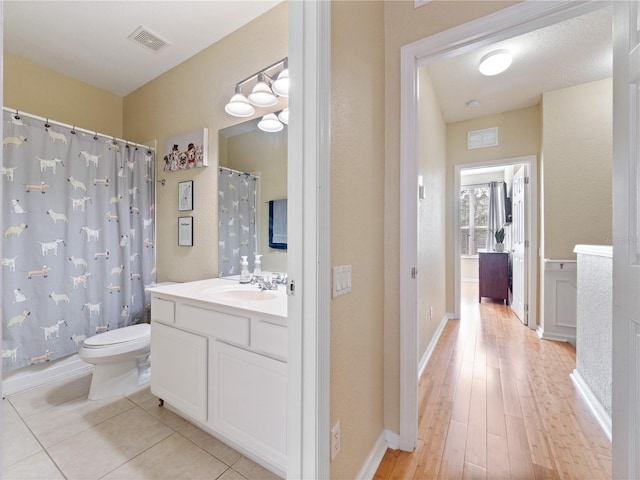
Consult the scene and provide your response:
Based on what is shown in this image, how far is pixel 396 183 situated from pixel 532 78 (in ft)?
7.96

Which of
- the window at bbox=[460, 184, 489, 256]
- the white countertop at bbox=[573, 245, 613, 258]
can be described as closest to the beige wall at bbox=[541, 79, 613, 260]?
the white countertop at bbox=[573, 245, 613, 258]

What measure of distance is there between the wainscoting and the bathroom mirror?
2840 millimetres

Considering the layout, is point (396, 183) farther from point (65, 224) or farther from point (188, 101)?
point (65, 224)

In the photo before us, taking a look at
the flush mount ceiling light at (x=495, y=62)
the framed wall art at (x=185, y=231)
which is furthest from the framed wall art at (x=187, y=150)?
the flush mount ceiling light at (x=495, y=62)

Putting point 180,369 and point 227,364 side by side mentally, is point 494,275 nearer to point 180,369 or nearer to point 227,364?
point 227,364

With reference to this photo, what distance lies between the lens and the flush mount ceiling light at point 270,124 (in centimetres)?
211

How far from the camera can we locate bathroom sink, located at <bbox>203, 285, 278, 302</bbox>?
1885 mm

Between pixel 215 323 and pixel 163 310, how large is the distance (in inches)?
19.5

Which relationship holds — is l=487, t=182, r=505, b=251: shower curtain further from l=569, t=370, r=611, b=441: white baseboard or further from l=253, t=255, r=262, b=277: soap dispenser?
l=253, t=255, r=262, b=277: soap dispenser

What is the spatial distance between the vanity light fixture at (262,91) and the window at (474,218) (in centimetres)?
569

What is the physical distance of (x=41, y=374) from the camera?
2303 mm

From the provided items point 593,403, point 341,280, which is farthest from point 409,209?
point 593,403

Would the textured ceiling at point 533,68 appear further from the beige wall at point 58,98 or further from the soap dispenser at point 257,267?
the beige wall at point 58,98

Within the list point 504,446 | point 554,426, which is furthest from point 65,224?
point 554,426
